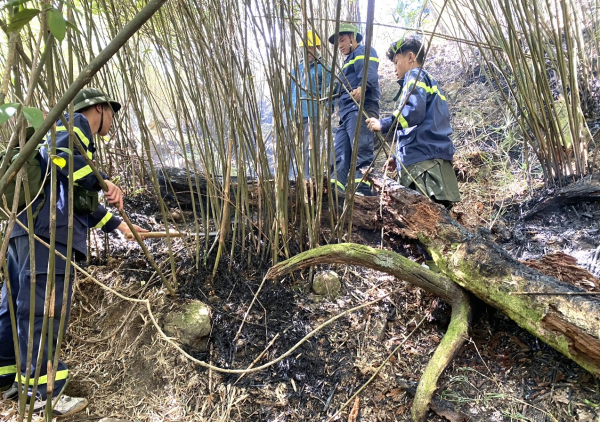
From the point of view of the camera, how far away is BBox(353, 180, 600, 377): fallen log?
1148 mm

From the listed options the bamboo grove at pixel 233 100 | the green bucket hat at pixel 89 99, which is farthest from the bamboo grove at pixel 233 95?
the green bucket hat at pixel 89 99

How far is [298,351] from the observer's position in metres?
1.55

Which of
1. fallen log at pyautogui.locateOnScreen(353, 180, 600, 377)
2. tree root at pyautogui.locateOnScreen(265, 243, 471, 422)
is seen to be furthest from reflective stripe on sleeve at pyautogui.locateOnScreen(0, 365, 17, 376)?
fallen log at pyautogui.locateOnScreen(353, 180, 600, 377)

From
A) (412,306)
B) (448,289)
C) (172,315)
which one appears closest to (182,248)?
(172,315)

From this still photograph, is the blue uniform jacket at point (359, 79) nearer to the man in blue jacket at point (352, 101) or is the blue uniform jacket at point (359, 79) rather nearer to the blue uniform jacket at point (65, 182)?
the man in blue jacket at point (352, 101)

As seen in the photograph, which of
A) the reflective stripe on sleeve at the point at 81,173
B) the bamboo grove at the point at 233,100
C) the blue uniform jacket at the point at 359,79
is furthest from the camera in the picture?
the blue uniform jacket at the point at 359,79

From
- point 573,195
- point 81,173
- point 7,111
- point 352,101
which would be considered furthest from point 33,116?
point 573,195

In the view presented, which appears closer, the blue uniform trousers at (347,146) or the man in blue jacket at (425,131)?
the man in blue jacket at (425,131)

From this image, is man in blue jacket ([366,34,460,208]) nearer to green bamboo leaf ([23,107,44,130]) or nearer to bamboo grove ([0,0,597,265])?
bamboo grove ([0,0,597,265])

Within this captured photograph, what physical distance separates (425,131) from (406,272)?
116 centimetres

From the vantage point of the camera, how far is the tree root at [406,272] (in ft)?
4.53

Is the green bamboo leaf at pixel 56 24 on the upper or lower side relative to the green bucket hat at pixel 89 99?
lower

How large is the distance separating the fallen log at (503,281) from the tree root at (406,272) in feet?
0.23

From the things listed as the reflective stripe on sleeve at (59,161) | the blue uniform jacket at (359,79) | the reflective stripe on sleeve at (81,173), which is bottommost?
the reflective stripe on sleeve at (81,173)
